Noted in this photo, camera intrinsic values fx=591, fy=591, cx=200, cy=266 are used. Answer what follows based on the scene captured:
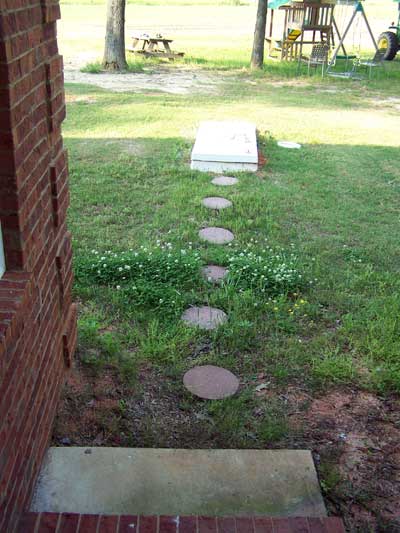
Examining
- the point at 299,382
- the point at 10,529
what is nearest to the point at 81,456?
the point at 10,529

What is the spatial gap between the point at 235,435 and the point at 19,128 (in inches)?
68.0

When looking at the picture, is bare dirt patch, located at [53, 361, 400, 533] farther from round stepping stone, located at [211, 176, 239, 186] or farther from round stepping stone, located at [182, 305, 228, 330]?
round stepping stone, located at [211, 176, 239, 186]

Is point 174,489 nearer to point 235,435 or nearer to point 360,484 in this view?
point 235,435

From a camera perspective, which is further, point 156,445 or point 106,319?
point 106,319

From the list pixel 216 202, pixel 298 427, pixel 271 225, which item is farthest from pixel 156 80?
pixel 298 427

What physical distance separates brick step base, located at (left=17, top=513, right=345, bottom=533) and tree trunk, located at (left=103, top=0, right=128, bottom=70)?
14.1 metres

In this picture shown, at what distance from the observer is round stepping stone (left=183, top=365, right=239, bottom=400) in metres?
3.17

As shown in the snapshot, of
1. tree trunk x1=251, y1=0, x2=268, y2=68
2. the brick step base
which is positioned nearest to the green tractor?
tree trunk x1=251, y1=0, x2=268, y2=68

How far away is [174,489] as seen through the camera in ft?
7.76

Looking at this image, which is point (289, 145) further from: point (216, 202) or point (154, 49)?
point (154, 49)

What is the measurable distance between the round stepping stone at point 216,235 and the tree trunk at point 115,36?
10.9 m

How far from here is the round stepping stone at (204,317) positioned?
378 cm

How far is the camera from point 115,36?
1480 centimetres

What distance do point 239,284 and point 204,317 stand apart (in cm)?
51
